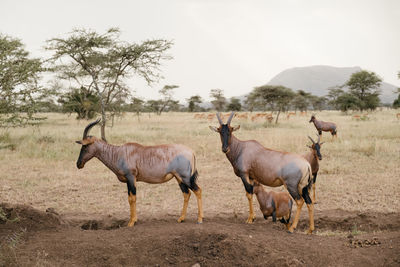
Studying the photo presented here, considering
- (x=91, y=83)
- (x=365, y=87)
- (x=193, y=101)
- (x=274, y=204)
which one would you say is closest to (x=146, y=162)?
(x=274, y=204)

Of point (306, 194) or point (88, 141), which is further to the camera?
point (88, 141)

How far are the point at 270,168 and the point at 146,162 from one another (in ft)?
7.37

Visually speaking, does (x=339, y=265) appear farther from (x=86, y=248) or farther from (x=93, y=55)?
(x=93, y=55)

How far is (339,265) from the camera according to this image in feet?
16.2

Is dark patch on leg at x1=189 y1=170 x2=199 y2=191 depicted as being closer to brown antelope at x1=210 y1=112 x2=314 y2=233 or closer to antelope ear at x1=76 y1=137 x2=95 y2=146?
brown antelope at x1=210 y1=112 x2=314 y2=233

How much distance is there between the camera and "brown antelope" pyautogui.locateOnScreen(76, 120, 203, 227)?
6.36m

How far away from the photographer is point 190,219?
7.13 m

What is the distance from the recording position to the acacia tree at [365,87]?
1984 inches

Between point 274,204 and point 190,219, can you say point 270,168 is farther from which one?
point 190,219

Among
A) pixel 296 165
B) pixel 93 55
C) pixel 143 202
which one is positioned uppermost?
pixel 93 55

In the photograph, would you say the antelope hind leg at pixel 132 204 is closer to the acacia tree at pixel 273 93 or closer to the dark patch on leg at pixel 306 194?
the dark patch on leg at pixel 306 194

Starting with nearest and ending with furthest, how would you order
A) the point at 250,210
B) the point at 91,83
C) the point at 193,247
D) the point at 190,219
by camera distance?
the point at 193,247 → the point at 250,210 → the point at 190,219 → the point at 91,83

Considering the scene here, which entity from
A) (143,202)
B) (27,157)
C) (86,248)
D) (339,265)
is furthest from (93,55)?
(339,265)

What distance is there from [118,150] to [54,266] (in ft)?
7.60
